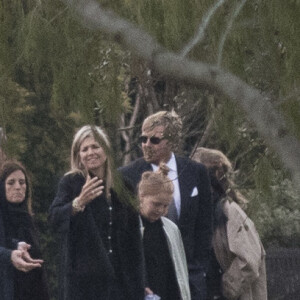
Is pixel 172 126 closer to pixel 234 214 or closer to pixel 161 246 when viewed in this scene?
pixel 161 246

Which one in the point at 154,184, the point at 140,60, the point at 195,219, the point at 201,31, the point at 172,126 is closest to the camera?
the point at 201,31

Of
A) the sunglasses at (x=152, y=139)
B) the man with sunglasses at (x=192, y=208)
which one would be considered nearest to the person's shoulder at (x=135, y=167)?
the man with sunglasses at (x=192, y=208)

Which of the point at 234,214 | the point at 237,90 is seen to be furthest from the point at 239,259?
the point at 237,90

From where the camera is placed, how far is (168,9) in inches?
227

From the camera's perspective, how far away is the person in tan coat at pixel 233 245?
1032 cm

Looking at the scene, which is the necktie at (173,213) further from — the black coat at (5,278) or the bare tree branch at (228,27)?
the bare tree branch at (228,27)

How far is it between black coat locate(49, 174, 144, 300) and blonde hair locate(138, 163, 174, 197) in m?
0.23

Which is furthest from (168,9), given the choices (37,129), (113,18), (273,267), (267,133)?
(37,129)

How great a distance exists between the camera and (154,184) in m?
9.62

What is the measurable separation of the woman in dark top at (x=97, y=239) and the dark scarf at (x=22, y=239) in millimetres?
844

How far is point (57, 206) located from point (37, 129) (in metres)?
6.53

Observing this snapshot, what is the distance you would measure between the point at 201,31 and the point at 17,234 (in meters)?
4.85

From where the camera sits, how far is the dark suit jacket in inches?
398

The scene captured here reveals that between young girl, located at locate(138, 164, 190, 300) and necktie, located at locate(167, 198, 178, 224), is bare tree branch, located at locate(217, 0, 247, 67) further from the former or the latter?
necktie, located at locate(167, 198, 178, 224)
